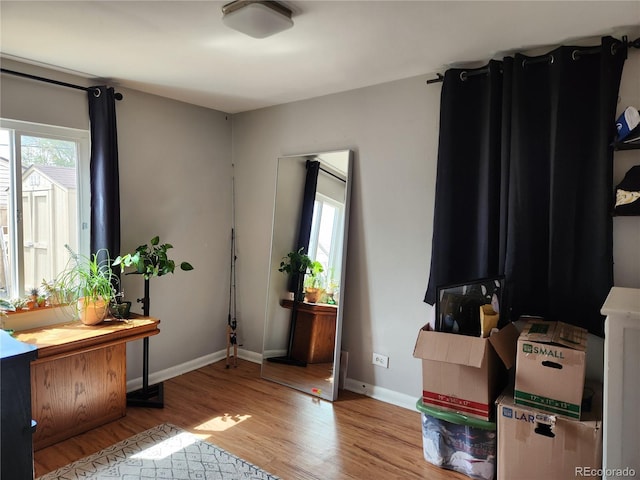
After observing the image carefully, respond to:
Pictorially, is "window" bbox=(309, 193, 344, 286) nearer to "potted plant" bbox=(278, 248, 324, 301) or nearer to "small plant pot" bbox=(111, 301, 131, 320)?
"potted plant" bbox=(278, 248, 324, 301)

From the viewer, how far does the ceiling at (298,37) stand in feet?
6.30

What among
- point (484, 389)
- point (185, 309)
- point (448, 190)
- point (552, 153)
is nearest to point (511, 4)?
point (552, 153)

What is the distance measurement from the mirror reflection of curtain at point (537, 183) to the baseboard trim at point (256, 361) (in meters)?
0.91

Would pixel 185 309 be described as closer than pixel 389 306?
No

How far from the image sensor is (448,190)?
2.66 metres

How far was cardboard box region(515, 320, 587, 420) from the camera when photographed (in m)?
1.92

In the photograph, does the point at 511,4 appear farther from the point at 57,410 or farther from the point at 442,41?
the point at 57,410

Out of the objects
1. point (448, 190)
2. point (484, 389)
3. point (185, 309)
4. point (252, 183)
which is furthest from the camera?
point (252, 183)

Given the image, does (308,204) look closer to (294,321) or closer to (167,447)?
(294,321)

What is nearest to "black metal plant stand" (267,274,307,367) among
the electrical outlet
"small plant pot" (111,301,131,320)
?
the electrical outlet

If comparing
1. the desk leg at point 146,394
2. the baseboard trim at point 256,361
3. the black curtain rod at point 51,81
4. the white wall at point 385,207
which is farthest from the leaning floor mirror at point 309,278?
the black curtain rod at point 51,81

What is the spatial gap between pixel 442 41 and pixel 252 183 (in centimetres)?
214

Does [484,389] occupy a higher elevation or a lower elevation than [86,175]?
lower

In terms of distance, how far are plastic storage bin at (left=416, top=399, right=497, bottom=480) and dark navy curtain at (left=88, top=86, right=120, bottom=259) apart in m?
2.34
